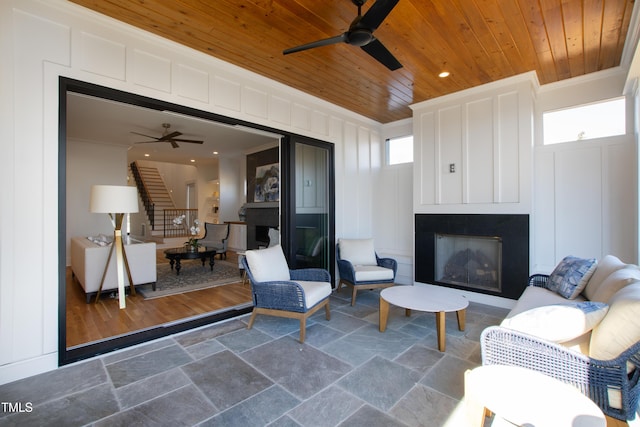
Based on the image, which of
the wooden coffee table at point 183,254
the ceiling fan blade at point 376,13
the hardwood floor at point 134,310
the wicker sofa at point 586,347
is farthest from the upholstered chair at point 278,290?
the wooden coffee table at point 183,254

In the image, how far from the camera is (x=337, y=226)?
4820mm

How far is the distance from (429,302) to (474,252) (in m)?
1.82

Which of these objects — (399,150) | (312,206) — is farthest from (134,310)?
(399,150)

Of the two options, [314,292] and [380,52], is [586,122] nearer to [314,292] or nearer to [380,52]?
[380,52]

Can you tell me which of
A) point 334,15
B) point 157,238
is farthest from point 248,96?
point 157,238

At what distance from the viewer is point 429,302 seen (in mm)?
2885

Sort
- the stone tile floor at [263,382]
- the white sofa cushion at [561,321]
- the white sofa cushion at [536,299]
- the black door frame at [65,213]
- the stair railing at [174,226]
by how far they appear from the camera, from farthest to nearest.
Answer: the stair railing at [174,226] → the white sofa cushion at [536,299] → the black door frame at [65,213] → the stone tile floor at [263,382] → the white sofa cushion at [561,321]

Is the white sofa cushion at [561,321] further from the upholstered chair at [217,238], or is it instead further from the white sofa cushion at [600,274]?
the upholstered chair at [217,238]

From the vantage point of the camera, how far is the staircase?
1035 centimetres

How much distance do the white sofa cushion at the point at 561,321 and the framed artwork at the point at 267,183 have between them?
5.83 m

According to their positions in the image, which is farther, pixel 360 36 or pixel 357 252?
pixel 357 252

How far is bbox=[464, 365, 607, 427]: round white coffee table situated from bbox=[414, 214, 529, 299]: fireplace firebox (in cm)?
285

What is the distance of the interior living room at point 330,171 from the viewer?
6.98ft

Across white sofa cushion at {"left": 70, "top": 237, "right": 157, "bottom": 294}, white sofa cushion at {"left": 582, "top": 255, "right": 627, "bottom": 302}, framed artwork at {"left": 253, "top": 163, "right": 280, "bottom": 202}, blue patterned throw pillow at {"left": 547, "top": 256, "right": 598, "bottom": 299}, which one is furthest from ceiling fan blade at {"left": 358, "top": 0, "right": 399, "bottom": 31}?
framed artwork at {"left": 253, "top": 163, "right": 280, "bottom": 202}
